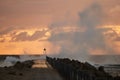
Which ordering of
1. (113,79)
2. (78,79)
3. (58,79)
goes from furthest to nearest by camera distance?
1. (58,79)
2. (78,79)
3. (113,79)

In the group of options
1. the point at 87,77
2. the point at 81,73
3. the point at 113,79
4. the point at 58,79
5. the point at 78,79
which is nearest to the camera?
the point at 113,79

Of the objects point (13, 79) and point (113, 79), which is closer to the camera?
point (113, 79)

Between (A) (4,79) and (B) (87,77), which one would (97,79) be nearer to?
(B) (87,77)

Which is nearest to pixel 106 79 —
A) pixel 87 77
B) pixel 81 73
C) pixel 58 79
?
pixel 87 77

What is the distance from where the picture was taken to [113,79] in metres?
15.8

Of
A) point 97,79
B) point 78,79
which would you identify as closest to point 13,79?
point 78,79

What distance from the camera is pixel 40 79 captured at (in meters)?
33.4

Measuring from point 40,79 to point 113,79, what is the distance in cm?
1812

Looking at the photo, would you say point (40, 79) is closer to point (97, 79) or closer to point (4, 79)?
point (4, 79)

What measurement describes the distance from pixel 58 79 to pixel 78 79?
11165 mm

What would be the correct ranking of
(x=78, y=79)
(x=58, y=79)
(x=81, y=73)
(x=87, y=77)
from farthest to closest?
(x=58, y=79)
(x=78, y=79)
(x=81, y=73)
(x=87, y=77)

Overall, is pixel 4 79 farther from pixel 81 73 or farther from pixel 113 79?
pixel 113 79

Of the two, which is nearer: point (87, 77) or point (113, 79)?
point (113, 79)

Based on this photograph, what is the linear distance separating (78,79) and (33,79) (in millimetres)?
12444
